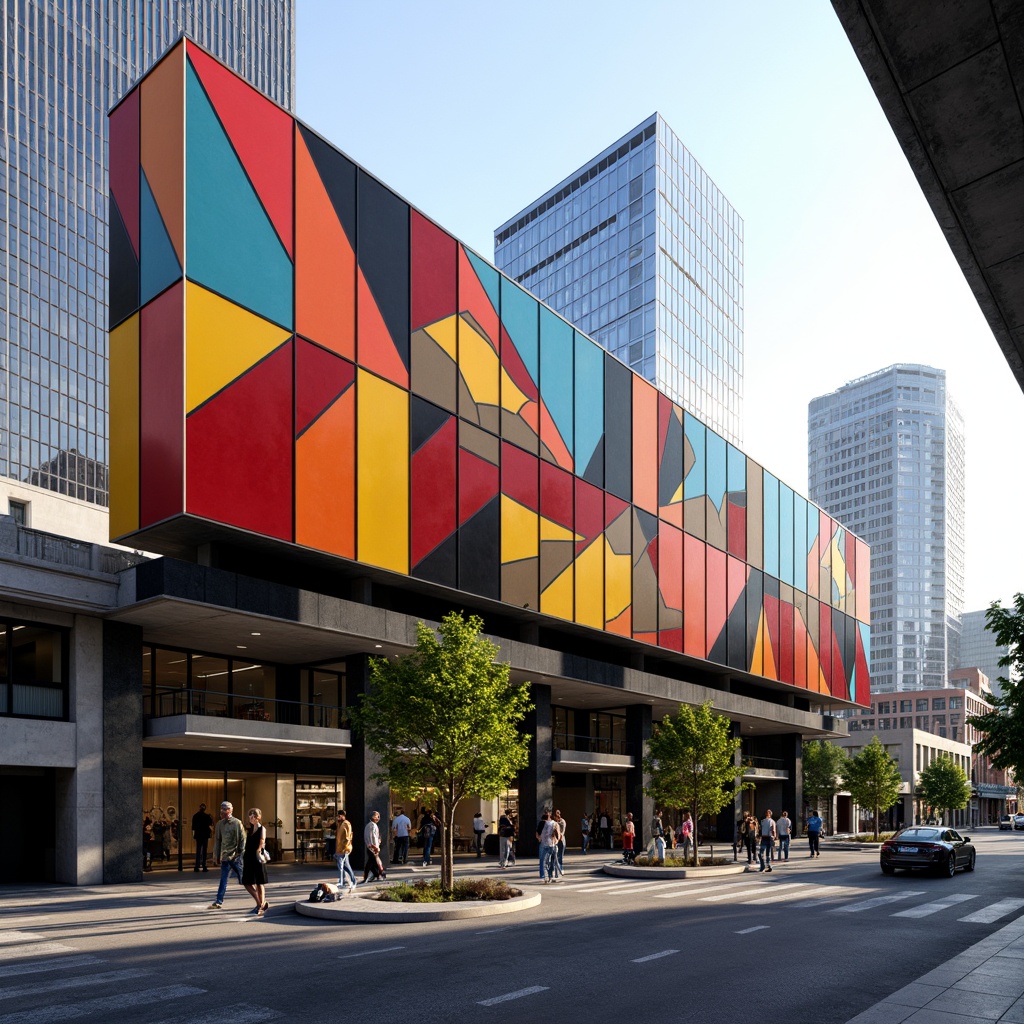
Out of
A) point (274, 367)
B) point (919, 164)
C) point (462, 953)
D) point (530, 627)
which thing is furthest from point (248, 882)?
point (530, 627)

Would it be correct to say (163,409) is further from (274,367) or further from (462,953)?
(462,953)

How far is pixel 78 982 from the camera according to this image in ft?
40.3

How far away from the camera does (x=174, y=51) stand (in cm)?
2636

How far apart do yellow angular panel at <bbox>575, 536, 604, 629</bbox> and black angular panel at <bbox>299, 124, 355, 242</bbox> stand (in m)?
15.9

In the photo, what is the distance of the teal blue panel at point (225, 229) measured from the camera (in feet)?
84.7

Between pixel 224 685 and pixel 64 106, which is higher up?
pixel 64 106

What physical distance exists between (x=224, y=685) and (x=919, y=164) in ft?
90.8

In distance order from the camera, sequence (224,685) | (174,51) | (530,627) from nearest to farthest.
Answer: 1. (174,51)
2. (224,685)
3. (530,627)

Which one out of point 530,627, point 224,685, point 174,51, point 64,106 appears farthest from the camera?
point 64,106

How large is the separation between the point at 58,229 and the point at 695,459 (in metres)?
71.8

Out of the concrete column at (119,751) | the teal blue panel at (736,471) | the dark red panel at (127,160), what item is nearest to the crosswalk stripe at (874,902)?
the concrete column at (119,751)

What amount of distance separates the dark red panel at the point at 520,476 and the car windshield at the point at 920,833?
1615 centimetres

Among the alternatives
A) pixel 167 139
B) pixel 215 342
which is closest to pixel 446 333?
pixel 215 342

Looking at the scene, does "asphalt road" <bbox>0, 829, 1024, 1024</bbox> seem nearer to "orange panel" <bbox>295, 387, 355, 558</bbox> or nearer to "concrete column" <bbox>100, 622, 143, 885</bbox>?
"concrete column" <bbox>100, 622, 143, 885</bbox>
